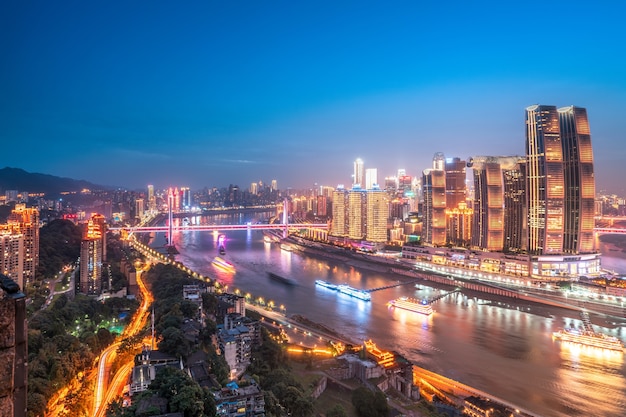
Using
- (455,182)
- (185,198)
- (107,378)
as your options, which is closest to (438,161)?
(455,182)

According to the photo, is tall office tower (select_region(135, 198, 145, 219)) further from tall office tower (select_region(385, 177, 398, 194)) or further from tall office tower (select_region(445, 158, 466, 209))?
tall office tower (select_region(445, 158, 466, 209))

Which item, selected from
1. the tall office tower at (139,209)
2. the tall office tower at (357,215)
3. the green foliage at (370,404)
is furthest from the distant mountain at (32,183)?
the green foliage at (370,404)

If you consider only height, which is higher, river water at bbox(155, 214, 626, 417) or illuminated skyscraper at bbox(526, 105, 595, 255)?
illuminated skyscraper at bbox(526, 105, 595, 255)

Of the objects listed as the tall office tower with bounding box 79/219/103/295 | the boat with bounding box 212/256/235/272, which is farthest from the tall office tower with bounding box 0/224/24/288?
the boat with bounding box 212/256/235/272

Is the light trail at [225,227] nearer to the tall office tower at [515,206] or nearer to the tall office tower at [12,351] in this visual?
the tall office tower at [515,206]

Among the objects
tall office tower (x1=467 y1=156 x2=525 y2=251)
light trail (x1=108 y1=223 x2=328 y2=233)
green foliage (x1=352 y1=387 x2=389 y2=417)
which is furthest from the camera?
light trail (x1=108 y1=223 x2=328 y2=233)

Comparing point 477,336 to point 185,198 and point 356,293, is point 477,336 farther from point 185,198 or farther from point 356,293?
point 185,198

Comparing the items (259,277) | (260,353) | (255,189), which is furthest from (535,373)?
(255,189)
